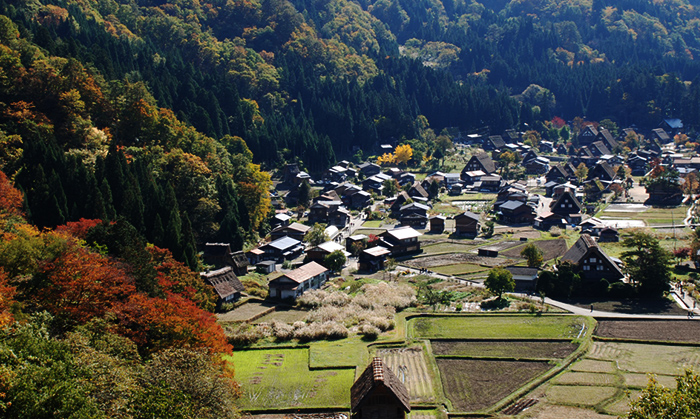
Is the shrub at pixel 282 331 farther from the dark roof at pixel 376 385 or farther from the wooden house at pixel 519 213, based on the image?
the wooden house at pixel 519 213

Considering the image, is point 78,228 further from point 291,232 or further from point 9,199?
point 291,232

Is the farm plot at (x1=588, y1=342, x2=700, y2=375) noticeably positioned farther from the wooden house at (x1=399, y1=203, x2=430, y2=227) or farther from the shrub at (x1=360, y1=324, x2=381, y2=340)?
the wooden house at (x1=399, y1=203, x2=430, y2=227)

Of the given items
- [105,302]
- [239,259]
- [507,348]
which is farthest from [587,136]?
[105,302]

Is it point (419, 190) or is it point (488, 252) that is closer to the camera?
point (488, 252)

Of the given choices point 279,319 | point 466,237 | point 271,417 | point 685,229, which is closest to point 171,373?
point 271,417

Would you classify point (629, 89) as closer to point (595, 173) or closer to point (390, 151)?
point (595, 173)

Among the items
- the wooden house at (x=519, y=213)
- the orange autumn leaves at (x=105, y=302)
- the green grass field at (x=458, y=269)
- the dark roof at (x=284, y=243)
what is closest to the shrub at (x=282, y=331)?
the orange autumn leaves at (x=105, y=302)
